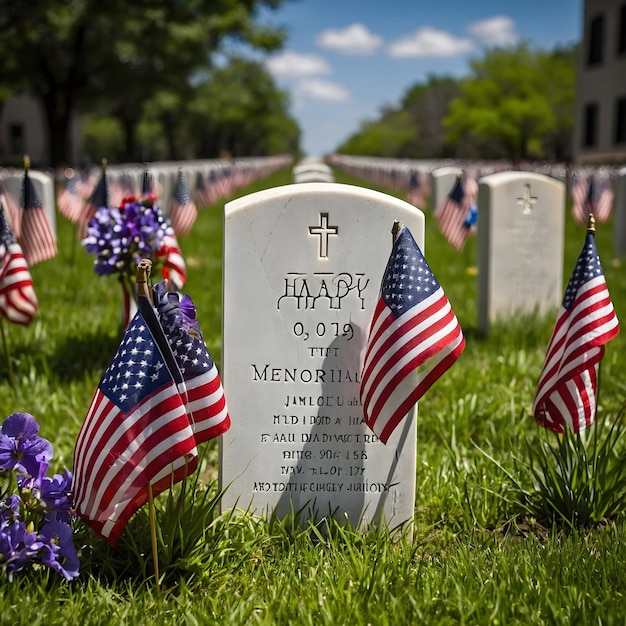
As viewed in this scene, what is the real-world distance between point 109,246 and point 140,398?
10.7 feet

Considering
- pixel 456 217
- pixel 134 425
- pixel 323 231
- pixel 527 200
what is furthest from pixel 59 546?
pixel 456 217

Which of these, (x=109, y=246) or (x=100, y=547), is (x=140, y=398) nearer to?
(x=100, y=547)

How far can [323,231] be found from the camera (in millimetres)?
3600

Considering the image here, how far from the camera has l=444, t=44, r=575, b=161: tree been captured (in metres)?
50.3

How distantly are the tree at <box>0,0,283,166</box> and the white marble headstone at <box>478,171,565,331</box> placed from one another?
858 inches

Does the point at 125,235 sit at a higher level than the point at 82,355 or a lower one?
higher

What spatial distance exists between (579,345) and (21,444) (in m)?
2.38

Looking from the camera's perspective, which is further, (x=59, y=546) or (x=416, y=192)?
(x=416, y=192)

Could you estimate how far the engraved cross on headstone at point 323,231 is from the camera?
11.8 feet

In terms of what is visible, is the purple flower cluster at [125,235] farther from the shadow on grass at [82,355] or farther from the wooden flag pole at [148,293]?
the wooden flag pole at [148,293]

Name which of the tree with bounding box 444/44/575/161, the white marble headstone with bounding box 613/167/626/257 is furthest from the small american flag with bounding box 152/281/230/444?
the tree with bounding box 444/44/575/161

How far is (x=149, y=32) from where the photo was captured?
28172 mm

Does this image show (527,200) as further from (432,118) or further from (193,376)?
(432,118)

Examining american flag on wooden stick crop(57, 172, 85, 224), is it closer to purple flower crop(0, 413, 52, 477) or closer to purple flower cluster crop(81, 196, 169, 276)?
purple flower cluster crop(81, 196, 169, 276)
